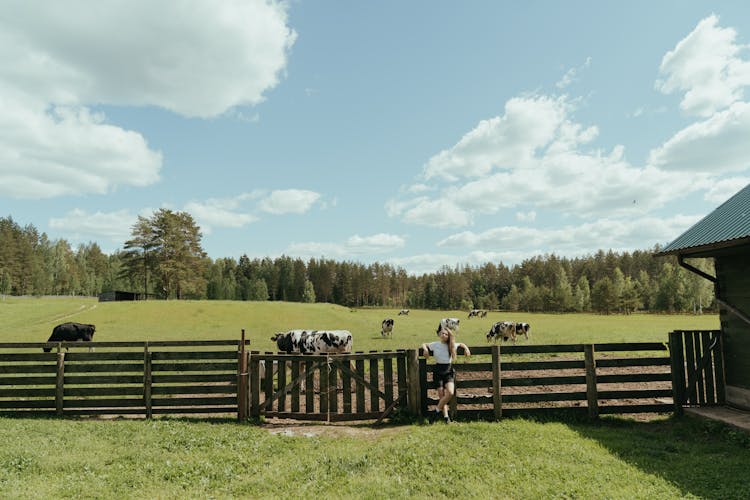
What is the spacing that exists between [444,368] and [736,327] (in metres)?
7.83

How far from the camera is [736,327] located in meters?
10.7

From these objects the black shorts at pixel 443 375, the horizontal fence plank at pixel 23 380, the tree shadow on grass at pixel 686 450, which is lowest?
the tree shadow on grass at pixel 686 450

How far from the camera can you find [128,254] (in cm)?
7362

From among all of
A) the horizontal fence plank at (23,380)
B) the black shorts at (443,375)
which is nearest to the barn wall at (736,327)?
the black shorts at (443,375)

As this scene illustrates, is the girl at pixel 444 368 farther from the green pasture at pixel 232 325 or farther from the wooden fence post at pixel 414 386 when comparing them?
the green pasture at pixel 232 325

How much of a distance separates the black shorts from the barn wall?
7.28m

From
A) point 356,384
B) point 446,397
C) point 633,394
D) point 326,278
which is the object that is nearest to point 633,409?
point 633,394

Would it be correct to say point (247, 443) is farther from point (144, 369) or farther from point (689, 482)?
point (689, 482)

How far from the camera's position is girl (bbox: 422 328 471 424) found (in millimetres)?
9695

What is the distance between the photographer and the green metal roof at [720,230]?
959 cm

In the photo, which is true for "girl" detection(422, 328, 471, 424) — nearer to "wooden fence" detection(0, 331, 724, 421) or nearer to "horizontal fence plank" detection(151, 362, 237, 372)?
"wooden fence" detection(0, 331, 724, 421)

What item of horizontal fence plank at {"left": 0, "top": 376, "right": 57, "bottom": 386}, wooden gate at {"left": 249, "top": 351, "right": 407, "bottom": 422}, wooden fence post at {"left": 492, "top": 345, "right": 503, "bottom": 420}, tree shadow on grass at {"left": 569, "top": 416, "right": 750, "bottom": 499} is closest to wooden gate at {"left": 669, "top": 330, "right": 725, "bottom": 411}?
tree shadow on grass at {"left": 569, "top": 416, "right": 750, "bottom": 499}

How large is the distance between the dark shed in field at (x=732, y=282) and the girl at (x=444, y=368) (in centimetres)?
674

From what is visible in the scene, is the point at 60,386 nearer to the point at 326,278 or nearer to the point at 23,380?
the point at 23,380
